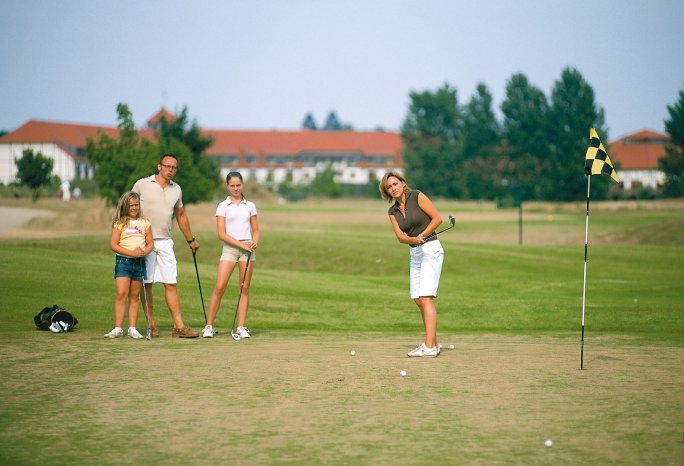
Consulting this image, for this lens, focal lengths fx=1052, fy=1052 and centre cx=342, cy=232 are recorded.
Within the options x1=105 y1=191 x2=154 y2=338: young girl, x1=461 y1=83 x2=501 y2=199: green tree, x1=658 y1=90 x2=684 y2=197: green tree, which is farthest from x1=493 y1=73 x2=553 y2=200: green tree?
x1=105 y1=191 x2=154 y2=338: young girl

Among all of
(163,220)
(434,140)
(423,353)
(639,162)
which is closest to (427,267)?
(423,353)

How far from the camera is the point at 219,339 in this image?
1433 centimetres

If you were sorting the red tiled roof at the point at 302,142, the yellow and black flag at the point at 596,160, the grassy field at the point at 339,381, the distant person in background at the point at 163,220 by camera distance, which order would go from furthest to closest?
the red tiled roof at the point at 302,142
the distant person in background at the point at 163,220
the yellow and black flag at the point at 596,160
the grassy field at the point at 339,381

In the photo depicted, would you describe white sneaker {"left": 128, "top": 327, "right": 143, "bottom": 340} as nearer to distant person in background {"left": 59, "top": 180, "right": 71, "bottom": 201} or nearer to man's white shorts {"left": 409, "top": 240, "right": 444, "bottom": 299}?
man's white shorts {"left": 409, "top": 240, "right": 444, "bottom": 299}

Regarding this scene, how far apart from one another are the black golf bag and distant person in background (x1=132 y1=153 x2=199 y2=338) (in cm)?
127

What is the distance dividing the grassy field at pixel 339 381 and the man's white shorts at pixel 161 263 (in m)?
0.88

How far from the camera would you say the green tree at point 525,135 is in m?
130

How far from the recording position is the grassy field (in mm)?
7648

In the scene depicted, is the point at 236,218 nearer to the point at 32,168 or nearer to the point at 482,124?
the point at 32,168

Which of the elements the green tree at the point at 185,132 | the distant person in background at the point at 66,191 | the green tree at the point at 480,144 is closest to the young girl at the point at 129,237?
the green tree at the point at 185,132

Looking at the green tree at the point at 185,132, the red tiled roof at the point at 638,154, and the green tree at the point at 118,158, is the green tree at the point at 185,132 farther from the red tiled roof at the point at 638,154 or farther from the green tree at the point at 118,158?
the red tiled roof at the point at 638,154

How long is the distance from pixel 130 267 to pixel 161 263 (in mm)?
421

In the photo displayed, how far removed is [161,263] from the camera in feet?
47.2

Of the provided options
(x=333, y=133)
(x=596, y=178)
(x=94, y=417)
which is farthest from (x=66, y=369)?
(x=333, y=133)
